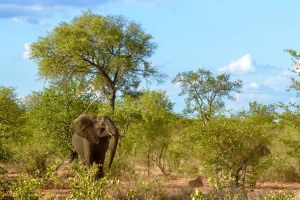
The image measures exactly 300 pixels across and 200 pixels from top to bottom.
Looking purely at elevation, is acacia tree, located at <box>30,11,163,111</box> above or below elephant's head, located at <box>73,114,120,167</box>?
above

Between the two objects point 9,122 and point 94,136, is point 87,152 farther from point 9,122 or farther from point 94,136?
point 9,122

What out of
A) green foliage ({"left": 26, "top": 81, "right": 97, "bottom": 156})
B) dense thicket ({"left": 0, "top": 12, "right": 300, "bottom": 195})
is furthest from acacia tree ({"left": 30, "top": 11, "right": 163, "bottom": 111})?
green foliage ({"left": 26, "top": 81, "right": 97, "bottom": 156})

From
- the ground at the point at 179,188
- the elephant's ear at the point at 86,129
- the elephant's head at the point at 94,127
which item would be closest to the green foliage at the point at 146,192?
the ground at the point at 179,188

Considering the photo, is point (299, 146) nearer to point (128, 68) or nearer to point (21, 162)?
point (21, 162)

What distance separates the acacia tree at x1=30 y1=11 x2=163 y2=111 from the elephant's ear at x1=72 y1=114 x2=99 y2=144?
24.5 meters

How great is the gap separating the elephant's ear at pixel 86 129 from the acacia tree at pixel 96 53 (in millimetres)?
24476

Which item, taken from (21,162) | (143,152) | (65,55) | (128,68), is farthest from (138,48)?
(21,162)

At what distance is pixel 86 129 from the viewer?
22.1m

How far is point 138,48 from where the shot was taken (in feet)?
164

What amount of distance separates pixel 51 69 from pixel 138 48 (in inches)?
289

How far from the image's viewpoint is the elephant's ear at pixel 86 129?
21984 millimetres

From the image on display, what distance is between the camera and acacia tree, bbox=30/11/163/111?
47781mm

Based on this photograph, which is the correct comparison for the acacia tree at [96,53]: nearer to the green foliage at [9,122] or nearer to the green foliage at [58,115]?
the green foliage at [9,122]

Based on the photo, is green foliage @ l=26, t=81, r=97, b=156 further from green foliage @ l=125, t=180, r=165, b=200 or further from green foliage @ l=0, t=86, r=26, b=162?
green foliage @ l=125, t=180, r=165, b=200
